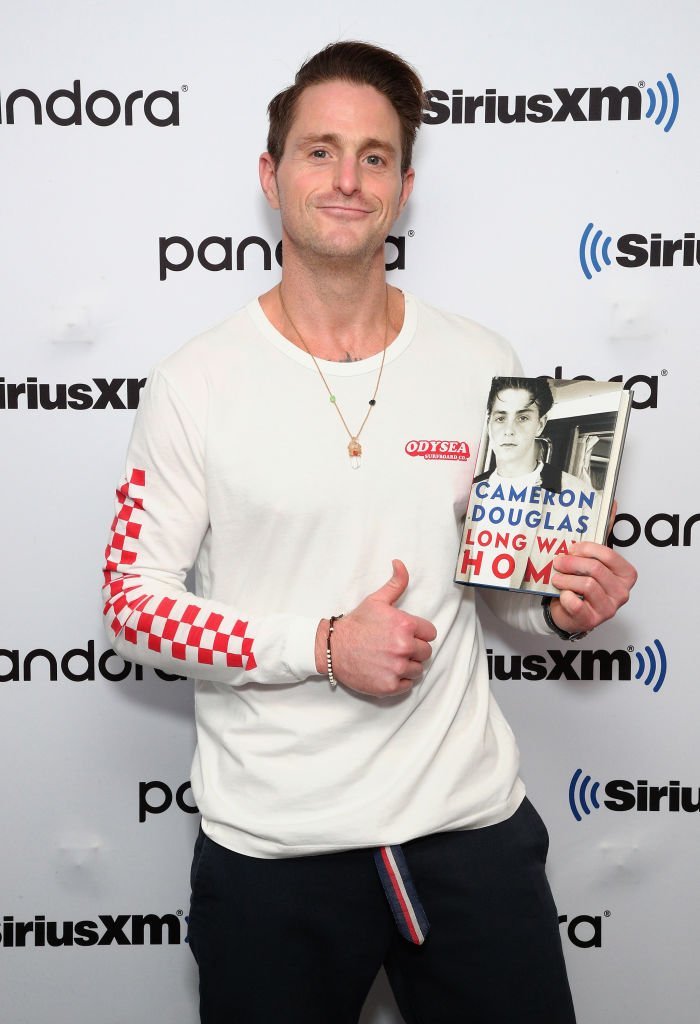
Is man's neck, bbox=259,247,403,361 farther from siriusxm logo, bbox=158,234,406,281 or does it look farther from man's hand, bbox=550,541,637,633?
man's hand, bbox=550,541,637,633

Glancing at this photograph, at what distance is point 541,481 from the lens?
1281 millimetres

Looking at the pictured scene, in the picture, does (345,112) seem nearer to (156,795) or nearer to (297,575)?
(297,575)

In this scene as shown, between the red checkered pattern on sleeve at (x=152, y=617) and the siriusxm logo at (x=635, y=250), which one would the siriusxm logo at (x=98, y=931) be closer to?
the red checkered pattern on sleeve at (x=152, y=617)

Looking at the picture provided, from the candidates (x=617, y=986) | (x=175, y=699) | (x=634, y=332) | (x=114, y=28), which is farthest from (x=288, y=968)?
(x=114, y=28)

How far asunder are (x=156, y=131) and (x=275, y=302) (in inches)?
19.0

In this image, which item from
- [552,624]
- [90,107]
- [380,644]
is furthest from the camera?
[90,107]

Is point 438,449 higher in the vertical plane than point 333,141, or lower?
lower

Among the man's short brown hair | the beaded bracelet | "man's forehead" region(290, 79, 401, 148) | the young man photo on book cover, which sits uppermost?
the man's short brown hair

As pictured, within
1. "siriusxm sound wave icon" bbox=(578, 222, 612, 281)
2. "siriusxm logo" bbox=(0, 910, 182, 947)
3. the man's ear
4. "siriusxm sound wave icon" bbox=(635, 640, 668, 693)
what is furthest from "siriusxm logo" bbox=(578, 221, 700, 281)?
"siriusxm logo" bbox=(0, 910, 182, 947)

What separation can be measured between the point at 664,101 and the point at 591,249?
283 millimetres

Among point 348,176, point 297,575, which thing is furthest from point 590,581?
point 348,176

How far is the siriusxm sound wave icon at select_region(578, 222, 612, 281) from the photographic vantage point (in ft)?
5.62

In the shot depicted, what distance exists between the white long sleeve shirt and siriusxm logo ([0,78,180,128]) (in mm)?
552

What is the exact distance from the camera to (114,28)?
1.67 meters
